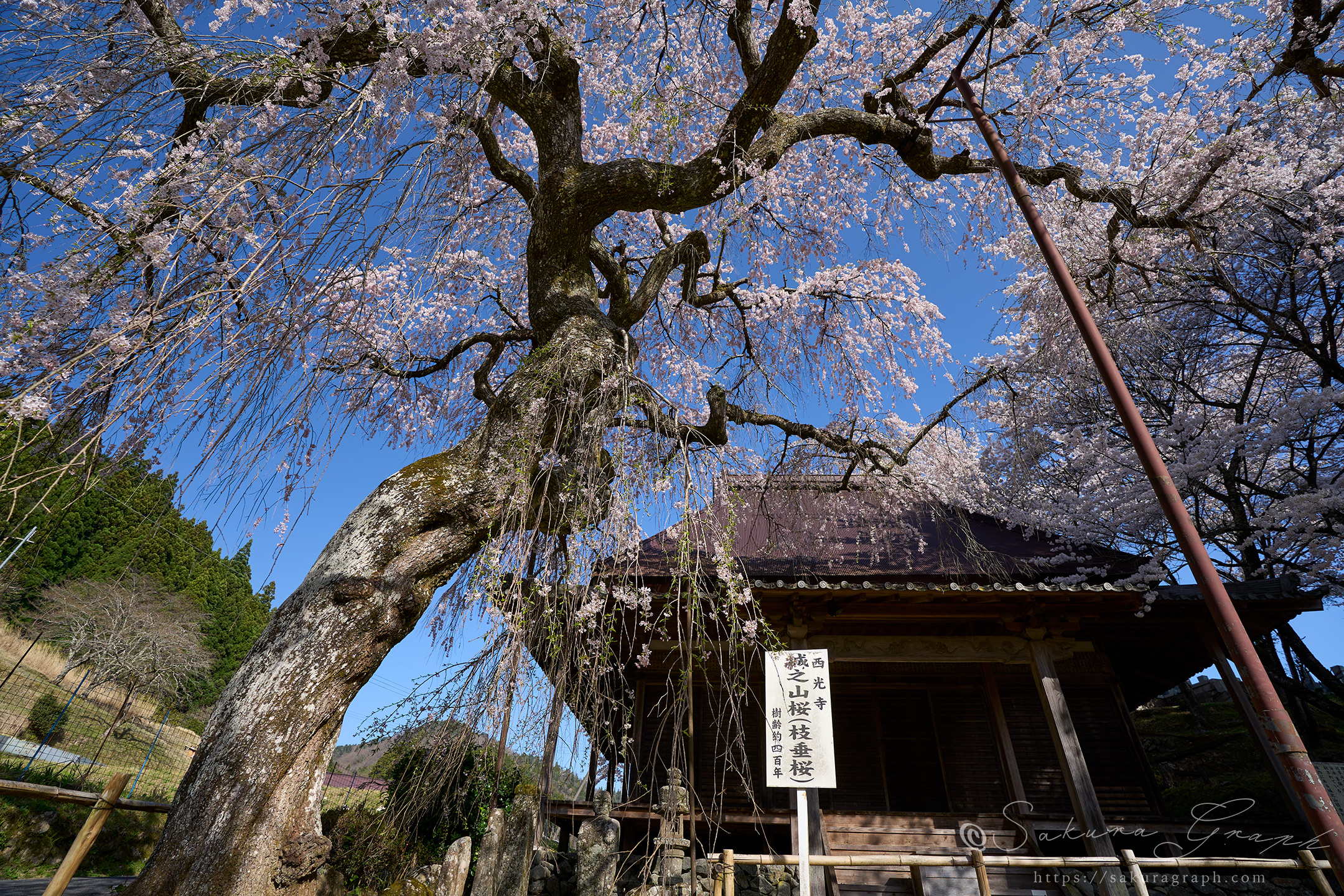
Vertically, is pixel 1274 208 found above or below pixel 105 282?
above

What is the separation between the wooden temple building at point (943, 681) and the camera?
246 inches

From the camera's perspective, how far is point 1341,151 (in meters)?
7.74

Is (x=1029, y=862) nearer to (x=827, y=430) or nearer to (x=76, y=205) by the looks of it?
(x=827, y=430)

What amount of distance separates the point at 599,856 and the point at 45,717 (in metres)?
16.5

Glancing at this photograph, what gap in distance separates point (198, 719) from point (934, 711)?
27.0m

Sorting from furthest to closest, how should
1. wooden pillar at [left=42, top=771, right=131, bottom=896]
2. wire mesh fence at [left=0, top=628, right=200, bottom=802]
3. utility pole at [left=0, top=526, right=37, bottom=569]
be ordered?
1. wire mesh fence at [left=0, top=628, right=200, bottom=802]
2. wooden pillar at [left=42, top=771, right=131, bottom=896]
3. utility pole at [left=0, top=526, right=37, bottom=569]

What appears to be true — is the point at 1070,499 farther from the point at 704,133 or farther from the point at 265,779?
the point at 265,779

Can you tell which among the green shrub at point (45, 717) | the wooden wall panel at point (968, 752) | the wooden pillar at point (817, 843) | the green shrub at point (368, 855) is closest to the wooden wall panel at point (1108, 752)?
the wooden wall panel at point (968, 752)

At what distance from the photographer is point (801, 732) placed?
3873mm

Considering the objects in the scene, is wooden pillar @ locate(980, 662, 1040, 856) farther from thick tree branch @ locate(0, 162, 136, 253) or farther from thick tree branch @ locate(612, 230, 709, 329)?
thick tree branch @ locate(0, 162, 136, 253)

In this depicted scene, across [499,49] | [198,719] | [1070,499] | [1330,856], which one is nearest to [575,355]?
[499,49]

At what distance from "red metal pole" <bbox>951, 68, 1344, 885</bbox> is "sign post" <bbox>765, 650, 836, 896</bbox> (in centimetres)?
190

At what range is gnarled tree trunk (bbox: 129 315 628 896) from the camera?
2230 millimetres

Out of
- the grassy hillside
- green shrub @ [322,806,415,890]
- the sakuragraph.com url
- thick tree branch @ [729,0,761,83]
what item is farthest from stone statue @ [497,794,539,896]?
the grassy hillside
